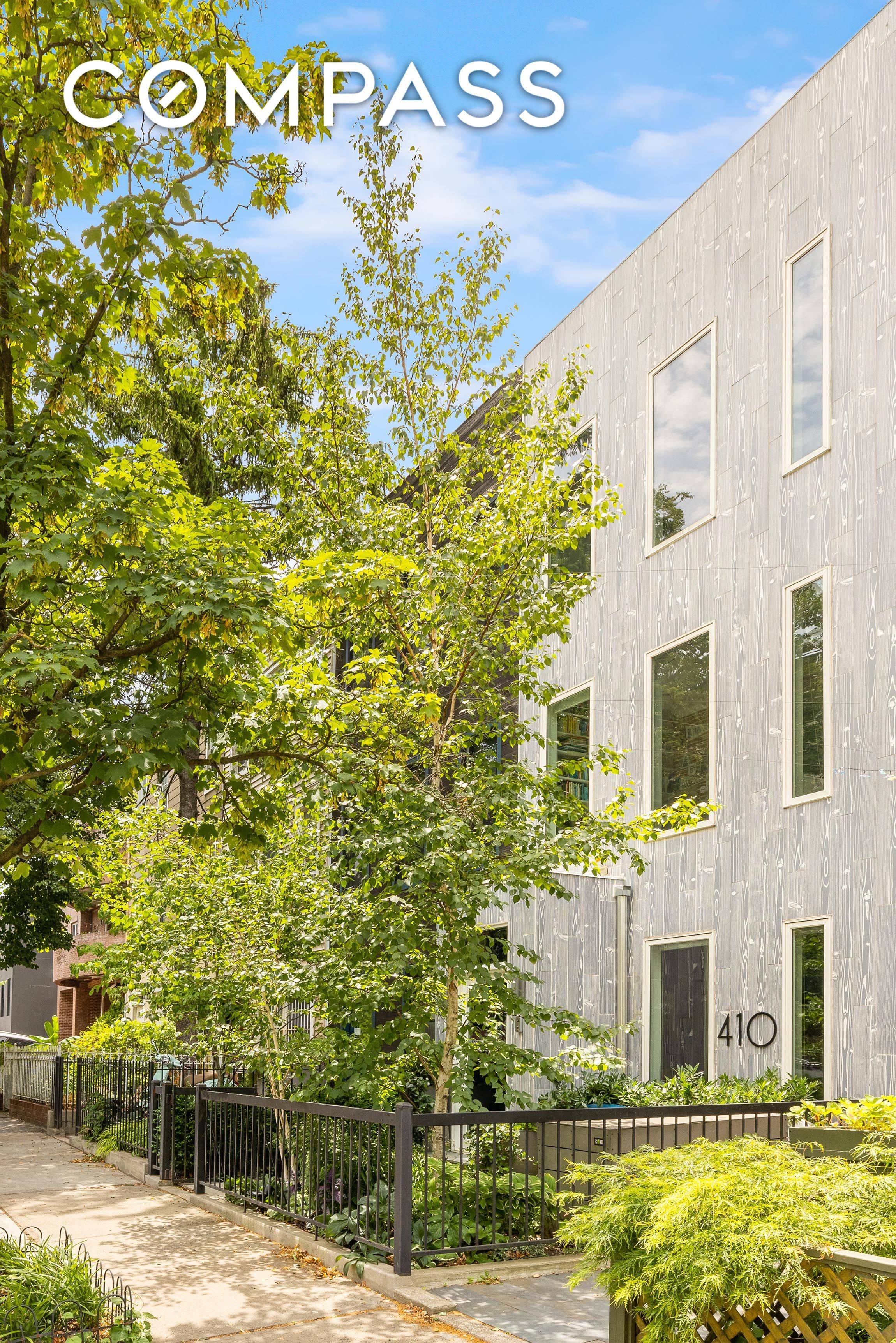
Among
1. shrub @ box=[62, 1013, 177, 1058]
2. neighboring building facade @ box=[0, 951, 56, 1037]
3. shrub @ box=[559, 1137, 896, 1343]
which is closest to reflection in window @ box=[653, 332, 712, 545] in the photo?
shrub @ box=[62, 1013, 177, 1058]

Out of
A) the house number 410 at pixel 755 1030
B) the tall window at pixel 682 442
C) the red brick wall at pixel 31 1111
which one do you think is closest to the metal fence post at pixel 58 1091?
the red brick wall at pixel 31 1111

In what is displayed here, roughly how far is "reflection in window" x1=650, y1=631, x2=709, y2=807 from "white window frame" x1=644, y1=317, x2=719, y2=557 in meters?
1.36

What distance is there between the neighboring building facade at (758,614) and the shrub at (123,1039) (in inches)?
188

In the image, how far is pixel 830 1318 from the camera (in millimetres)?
4500

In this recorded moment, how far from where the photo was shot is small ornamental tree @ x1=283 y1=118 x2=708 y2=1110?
31.9 ft

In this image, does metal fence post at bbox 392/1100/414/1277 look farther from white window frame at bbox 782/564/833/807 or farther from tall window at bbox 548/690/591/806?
tall window at bbox 548/690/591/806

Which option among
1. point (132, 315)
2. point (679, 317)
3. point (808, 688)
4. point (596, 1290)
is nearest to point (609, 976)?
point (808, 688)

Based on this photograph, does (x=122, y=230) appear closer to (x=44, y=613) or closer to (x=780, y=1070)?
(x=44, y=613)

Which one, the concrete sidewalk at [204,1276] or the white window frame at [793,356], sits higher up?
the white window frame at [793,356]

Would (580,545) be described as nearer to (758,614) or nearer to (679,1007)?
(758,614)

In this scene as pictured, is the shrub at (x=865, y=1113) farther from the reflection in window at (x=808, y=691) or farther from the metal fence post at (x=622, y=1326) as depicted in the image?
the reflection in window at (x=808, y=691)

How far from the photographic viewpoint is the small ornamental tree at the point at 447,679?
9711mm

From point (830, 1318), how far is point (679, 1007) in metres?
10.1

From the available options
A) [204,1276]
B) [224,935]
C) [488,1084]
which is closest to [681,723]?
[488,1084]
